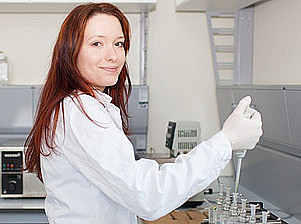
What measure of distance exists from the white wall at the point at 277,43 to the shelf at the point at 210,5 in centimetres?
11

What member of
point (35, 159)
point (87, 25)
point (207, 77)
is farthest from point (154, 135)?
point (87, 25)

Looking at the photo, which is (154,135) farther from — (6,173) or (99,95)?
(99,95)

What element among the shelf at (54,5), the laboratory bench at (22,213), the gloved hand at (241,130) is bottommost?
the laboratory bench at (22,213)

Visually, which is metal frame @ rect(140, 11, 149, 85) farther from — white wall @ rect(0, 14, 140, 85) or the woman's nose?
the woman's nose

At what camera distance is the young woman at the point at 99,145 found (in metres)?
1.12

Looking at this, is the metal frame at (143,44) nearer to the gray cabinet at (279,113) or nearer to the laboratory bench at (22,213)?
the gray cabinet at (279,113)

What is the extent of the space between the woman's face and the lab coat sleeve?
0.44 feet

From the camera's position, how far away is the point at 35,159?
56.9 inches

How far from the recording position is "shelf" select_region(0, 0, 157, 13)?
8.71ft

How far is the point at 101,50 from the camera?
1262 mm

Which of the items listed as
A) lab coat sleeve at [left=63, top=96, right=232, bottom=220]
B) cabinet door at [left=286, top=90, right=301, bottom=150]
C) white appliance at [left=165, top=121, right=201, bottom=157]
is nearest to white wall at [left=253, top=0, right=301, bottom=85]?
cabinet door at [left=286, top=90, right=301, bottom=150]

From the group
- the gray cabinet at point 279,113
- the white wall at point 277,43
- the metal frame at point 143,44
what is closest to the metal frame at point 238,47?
the white wall at point 277,43

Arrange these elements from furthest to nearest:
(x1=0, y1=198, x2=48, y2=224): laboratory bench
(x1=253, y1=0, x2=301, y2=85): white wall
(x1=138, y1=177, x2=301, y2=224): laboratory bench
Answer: (x1=0, y1=198, x2=48, y2=224): laboratory bench, (x1=253, y1=0, x2=301, y2=85): white wall, (x1=138, y1=177, x2=301, y2=224): laboratory bench

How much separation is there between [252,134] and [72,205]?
18.0 inches
